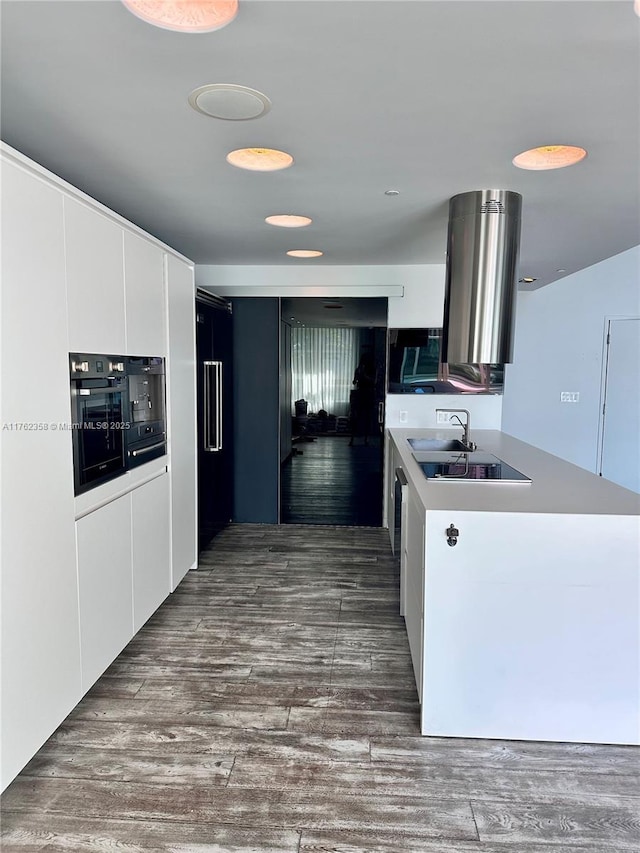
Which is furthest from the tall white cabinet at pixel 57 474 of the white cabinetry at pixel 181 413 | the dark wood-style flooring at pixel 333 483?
Answer: the dark wood-style flooring at pixel 333 483

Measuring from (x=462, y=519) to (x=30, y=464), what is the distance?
1.51 meters

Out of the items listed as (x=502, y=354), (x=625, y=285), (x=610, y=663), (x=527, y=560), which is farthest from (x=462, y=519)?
(x=625, y=285)

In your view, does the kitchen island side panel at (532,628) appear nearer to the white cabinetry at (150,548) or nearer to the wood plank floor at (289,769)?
the wood plank floor at (289,769)

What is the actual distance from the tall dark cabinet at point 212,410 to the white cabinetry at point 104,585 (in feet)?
4.38

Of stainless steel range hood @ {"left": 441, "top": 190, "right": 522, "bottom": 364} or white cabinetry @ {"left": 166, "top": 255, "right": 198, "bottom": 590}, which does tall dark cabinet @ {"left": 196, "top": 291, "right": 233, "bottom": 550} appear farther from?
stainless steel range hood @ {"left": 441, "top": 190, "right": 522, "bottom": 364}

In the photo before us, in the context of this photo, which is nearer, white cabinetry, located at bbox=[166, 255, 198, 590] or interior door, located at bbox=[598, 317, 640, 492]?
white cabinetry, located at bbox=[166, 255, 198, 590]

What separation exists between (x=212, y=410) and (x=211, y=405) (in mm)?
44

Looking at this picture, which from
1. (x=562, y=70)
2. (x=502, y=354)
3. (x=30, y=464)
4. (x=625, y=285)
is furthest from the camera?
(x=625, y=285)

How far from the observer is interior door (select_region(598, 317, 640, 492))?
5.57 metres

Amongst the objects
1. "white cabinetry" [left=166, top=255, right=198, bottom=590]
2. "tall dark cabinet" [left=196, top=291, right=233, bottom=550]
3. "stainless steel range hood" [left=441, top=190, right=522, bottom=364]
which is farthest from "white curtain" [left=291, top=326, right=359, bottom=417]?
"stainless steel range hood" [left=441, top=190, right=522, bottom=364]

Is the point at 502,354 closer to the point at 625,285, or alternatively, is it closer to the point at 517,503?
the point at 517,503

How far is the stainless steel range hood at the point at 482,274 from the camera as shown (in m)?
2.62

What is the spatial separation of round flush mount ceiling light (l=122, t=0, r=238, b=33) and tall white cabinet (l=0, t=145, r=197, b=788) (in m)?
0.59

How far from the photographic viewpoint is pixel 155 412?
116 inches
